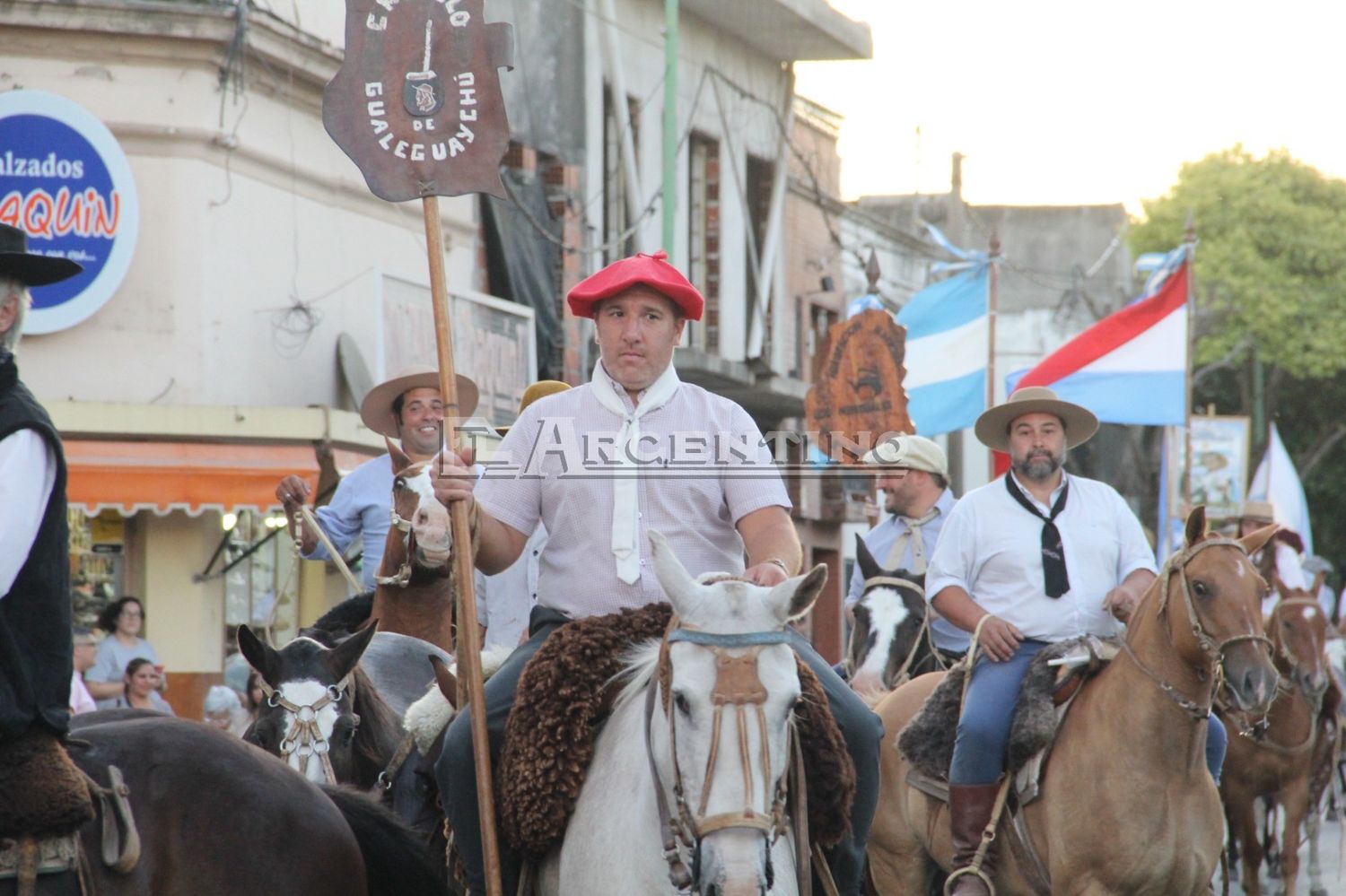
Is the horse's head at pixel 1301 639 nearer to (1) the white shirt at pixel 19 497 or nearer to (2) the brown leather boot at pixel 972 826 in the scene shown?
(2) the brown leather boot at pixel 972 826

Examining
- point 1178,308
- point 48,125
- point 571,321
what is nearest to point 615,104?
point 571,321

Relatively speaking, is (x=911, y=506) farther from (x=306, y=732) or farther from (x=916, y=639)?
(x=306, y=732)

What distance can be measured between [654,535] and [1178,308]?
15.3 meters

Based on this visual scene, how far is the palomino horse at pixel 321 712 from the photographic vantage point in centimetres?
752


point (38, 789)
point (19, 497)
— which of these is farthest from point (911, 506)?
point (19, 497)

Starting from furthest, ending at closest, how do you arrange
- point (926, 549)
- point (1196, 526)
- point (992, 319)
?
1. point (992, 319)
2. point (926, 549)
3. point (1196, 526)

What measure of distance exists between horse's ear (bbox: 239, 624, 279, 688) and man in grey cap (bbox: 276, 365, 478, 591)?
1.50m

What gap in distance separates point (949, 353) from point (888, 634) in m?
10.4

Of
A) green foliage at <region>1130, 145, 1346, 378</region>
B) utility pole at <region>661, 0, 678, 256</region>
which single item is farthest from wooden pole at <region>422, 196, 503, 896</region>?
green foliage at <region>1130, 145, 1346, 378</region>

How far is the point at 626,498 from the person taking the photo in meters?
6.13

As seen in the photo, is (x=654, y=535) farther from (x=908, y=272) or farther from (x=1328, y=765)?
(x=908, y=272)

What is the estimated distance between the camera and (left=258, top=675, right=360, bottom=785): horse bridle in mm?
7465

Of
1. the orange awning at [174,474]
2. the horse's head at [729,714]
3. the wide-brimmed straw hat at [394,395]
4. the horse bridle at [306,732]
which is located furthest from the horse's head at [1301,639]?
the horse's head at [729,714]

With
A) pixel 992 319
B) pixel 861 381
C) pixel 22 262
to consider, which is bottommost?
pixel 861 381
